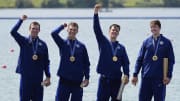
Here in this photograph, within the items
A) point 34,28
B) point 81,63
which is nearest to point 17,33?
point 34,28

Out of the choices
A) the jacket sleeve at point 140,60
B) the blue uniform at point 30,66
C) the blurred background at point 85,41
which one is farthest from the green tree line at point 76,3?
the blue uniform at point 30,66

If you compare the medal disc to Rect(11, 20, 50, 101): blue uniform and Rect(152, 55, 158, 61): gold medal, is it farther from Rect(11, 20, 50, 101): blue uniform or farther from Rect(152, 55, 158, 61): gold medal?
Rect(152, 55, 158, 61): gold medal

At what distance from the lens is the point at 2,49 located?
36.0 metres

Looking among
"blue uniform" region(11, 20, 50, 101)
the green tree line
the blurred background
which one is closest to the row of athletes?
"blue uniform" region(11, 20, 50, 101)

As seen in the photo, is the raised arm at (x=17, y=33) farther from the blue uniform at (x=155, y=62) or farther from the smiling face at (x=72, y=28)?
the blue uniform at (x=155, y=62)

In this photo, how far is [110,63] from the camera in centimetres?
1144

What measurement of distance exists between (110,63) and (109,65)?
38 mm

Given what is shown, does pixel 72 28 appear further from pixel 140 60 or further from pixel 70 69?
pixel 140 60

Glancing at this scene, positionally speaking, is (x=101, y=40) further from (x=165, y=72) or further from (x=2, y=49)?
(x=2, y=49)

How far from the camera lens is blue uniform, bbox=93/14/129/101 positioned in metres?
11.4

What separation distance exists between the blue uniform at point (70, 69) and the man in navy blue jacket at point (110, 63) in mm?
297

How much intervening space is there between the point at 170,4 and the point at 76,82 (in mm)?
93576

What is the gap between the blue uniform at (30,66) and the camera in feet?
37.4

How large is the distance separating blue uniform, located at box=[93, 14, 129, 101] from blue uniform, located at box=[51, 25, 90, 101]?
0.29 meters
